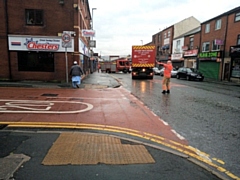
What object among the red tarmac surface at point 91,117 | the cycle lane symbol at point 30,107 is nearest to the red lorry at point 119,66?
the red tarmac surface at point 91,117

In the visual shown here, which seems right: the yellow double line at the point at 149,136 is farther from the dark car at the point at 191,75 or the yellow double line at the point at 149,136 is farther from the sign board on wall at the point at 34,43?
the dark car at the point at 191,75

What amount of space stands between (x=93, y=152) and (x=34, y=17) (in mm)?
13965

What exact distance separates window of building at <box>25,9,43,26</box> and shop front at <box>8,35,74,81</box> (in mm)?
1064

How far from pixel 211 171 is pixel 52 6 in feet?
49.2

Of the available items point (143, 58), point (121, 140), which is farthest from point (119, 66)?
point (121, 140)

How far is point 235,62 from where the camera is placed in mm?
23547

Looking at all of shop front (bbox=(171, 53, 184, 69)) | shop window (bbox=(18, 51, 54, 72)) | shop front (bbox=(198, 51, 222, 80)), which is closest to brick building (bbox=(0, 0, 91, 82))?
shop window (bbox=(18, 51, 54, 72))

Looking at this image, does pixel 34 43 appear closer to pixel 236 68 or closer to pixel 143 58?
pixel 143 58

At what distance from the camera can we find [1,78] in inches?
591

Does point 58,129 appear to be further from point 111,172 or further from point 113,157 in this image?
point 111,172

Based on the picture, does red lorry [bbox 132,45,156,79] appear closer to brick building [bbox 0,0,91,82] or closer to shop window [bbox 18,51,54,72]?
brick building [bbox 0,0,91,82]

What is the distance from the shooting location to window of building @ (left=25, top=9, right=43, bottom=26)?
14.8 metres

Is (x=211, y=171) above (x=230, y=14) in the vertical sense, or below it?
below

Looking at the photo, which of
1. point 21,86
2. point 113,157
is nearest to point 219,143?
point 113,157
